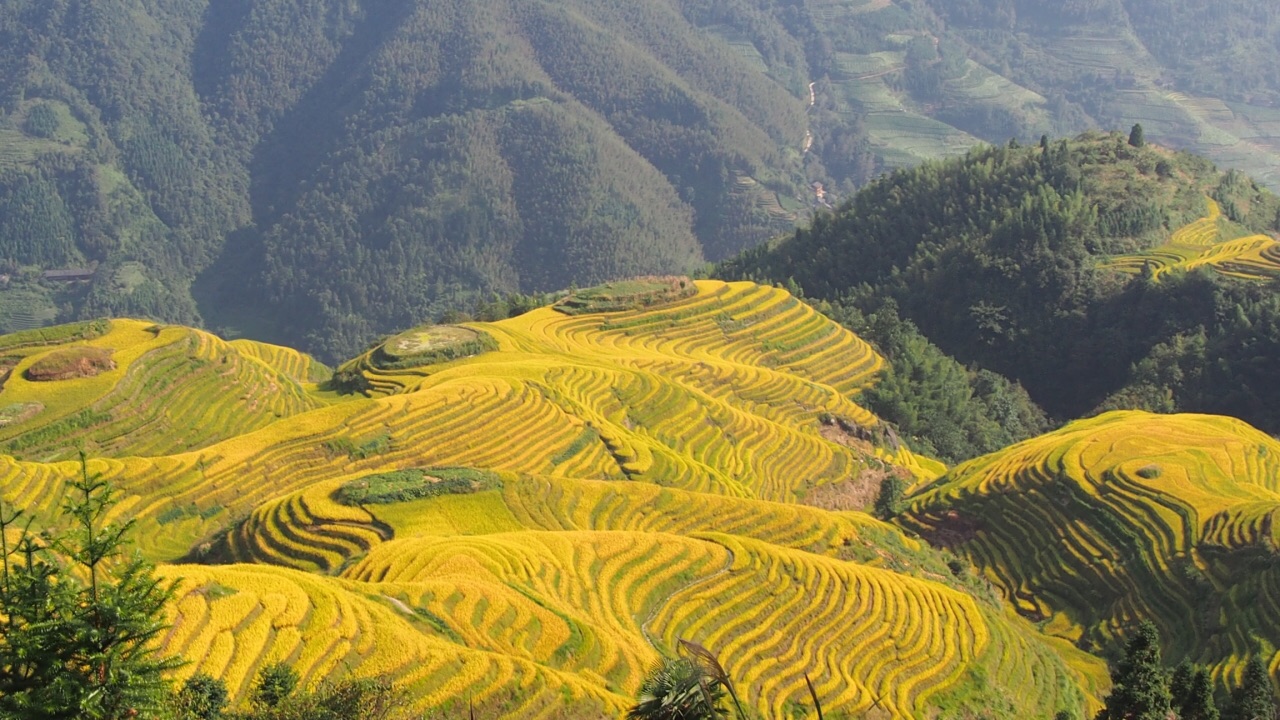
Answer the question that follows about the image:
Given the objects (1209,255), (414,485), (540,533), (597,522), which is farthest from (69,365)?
(1209,255)

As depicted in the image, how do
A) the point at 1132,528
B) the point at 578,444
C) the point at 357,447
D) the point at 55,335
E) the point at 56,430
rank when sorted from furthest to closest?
1. the point at 55,335
2. the point at 578,444
3. the point at 1132,528
4. the point at 357,447
5. the point at 56,430

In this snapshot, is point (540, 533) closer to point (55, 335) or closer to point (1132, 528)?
point (1132, 528)

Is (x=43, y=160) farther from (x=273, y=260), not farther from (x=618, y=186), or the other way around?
(x=618, y=186)

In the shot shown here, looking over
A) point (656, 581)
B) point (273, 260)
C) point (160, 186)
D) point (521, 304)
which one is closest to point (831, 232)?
point (521, 304)

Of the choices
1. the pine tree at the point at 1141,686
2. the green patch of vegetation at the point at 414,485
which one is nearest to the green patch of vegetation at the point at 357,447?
the green patch of vegetation at the point at 414,485

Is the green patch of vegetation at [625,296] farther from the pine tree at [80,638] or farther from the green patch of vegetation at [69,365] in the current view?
the pine tree at [80,638]

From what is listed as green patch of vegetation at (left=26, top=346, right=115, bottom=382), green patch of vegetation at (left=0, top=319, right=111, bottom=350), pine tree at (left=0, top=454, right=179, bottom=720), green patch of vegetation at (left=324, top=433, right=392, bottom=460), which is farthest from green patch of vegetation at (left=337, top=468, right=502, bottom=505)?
green patch of vegetation at (left=0, top=319, right=111, bottom=350)
